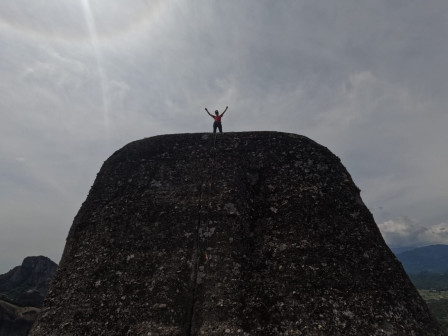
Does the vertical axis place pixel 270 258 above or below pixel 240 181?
below

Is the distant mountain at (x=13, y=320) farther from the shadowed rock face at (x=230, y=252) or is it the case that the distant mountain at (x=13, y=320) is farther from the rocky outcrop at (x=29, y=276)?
the shadowed rock face at (x=230, y=252)

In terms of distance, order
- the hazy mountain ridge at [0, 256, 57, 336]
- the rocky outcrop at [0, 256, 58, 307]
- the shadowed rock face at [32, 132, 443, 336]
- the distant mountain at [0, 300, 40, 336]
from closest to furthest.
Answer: the shadowed rock face at [32, 132, 443, 336] < the distant mountain at [0, 300, 40, 336] < the hazy mountain ridge at [0, 256, 57, 336] < the rocky outcrop at [0, 256, 58, 307]

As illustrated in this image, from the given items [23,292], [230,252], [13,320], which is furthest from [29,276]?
[230,252]

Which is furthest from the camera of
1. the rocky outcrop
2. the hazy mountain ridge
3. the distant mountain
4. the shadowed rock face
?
the rocky outcrop

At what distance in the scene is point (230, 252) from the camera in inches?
632

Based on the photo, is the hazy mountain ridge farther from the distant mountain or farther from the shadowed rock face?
the shadowed rock face

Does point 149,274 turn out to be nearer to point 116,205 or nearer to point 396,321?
point 116,205

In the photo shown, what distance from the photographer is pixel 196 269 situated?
15656mm

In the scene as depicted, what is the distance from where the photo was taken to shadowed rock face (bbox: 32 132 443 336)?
1375 cm

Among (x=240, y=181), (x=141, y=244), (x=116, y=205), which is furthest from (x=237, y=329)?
(x=116, y=205)

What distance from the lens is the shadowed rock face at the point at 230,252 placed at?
45.1 ft

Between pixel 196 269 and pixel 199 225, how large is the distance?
8.58ft

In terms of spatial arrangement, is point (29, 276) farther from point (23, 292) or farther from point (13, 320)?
point (13, 320)

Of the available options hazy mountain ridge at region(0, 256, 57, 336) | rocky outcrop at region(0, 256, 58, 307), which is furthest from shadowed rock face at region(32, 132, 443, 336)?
rocky outcrop at region(0, 256, 58, 307)
